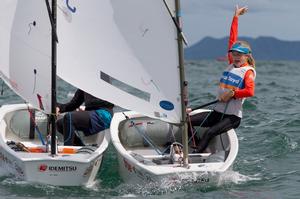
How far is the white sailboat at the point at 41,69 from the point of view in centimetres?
921

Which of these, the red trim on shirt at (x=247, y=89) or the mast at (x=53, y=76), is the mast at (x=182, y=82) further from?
the mast at (x=53, y=76)

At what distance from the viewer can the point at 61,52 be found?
935 cm

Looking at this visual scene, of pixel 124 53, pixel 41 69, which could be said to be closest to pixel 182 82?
pixel 124 53

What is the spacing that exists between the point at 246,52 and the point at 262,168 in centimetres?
193

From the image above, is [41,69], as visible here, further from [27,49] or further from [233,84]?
[233,84]

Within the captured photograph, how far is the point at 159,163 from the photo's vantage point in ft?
31.4

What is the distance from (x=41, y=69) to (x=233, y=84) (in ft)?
8.34

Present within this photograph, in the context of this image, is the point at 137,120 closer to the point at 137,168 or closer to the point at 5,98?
the point at 137,168

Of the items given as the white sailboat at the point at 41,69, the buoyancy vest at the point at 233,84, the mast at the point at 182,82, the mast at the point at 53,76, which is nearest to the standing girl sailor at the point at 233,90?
the buoyancy vest at the point at 233,84

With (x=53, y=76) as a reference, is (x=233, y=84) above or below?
below

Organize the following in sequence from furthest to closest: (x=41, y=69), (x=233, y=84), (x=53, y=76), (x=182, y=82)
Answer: (x=233, y=84) → (x=41, y=69) → (x=53, y=76) → (x=182, y=82)

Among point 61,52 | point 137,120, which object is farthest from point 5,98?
point 61,52

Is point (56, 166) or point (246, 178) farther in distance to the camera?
point (246, 178)

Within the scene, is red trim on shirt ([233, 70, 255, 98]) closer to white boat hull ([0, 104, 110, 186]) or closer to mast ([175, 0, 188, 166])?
mast ([175, 0, 188, 166])
